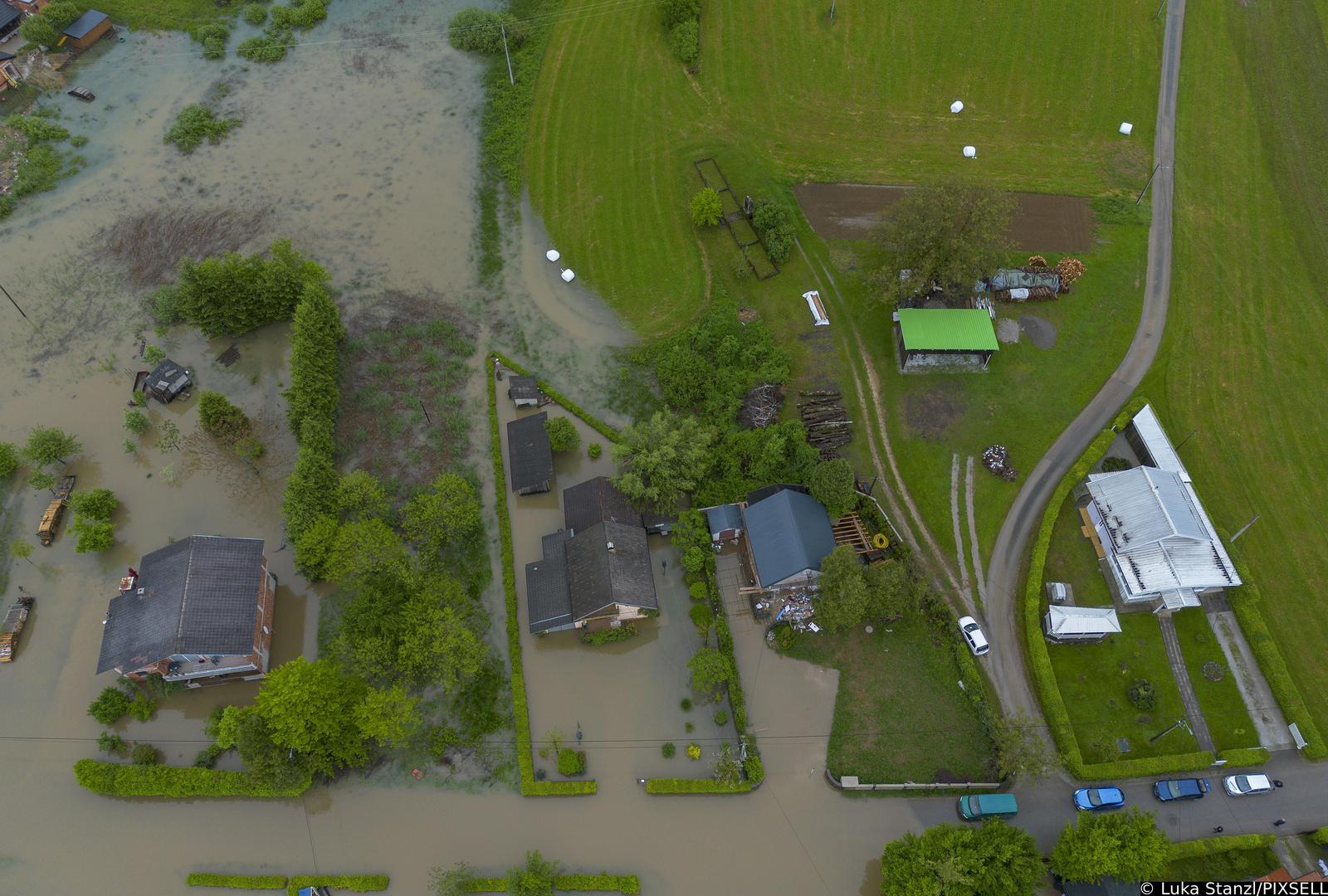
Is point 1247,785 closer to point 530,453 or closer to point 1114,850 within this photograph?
point 1114,850

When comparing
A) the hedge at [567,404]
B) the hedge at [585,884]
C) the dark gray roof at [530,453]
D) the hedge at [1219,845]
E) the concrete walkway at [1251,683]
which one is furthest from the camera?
the hedge at [567,404]

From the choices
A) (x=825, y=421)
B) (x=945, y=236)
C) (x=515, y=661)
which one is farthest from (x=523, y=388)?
(x=945, y=236)

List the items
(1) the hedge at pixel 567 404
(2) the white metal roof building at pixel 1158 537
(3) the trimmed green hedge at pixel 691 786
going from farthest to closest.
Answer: (1) the hedge at pixel 567 404 → (2) the white metal roof building at pixel 1158 537 → (3) the trimmed green hedge at pixel 691 786

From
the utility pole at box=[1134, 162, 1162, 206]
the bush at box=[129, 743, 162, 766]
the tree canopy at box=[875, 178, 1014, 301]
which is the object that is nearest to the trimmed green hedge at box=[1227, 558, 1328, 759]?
the tree canopy at box=[875, 178, 1014, 301]

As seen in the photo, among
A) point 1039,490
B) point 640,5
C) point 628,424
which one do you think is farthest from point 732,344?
point 640,5

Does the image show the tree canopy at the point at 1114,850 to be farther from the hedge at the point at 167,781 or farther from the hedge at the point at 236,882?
the hedge at the point at 236,882

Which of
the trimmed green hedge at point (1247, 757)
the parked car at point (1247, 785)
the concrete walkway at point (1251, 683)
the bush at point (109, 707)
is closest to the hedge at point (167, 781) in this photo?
the bush at point (109, 707)
